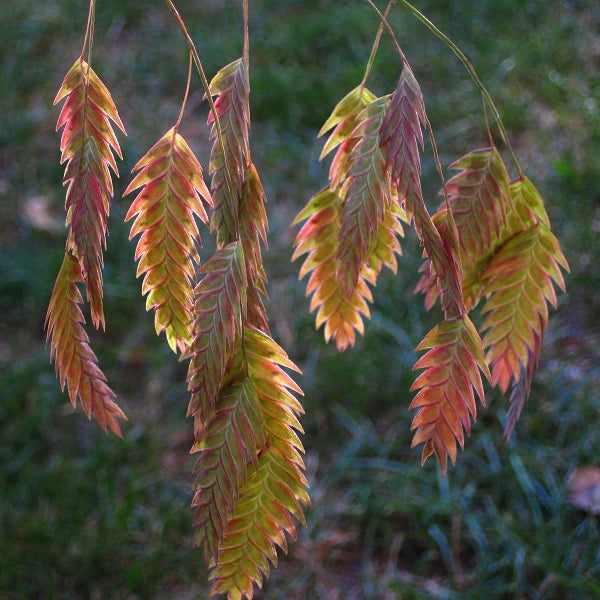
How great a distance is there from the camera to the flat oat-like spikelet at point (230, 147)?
982 mm

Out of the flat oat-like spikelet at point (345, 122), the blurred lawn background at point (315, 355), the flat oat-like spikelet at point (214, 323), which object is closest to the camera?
the flat oat-like spikelet at point (214, 323)

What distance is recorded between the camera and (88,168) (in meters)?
0.94

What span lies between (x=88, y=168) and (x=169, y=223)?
100 mm

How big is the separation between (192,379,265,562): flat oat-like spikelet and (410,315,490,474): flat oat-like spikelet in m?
0.18

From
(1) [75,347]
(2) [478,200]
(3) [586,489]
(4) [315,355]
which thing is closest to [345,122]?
(2) [478,200]

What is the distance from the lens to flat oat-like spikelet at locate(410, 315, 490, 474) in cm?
97

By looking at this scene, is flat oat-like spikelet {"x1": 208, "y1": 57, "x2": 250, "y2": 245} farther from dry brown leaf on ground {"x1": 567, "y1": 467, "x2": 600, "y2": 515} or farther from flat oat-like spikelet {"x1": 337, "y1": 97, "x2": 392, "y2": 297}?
dry brown leaf on ground {"x1": 567, "y1": 467, "x2": 600, "y2": 515}

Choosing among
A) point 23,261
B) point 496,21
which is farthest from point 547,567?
point 496,21

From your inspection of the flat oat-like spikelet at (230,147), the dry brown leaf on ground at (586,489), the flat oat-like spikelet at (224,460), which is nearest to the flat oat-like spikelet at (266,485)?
the flat oat-like spikelet at (224,460)

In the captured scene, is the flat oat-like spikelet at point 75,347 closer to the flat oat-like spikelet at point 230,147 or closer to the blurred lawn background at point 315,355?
the flat oat-like spikelet at point 230,147

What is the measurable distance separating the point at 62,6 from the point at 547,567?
334cm

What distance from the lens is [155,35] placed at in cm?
417

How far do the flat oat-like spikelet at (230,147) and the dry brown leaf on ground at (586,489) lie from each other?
1.61 m

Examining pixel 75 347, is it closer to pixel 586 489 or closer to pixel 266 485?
pixel 266 485
